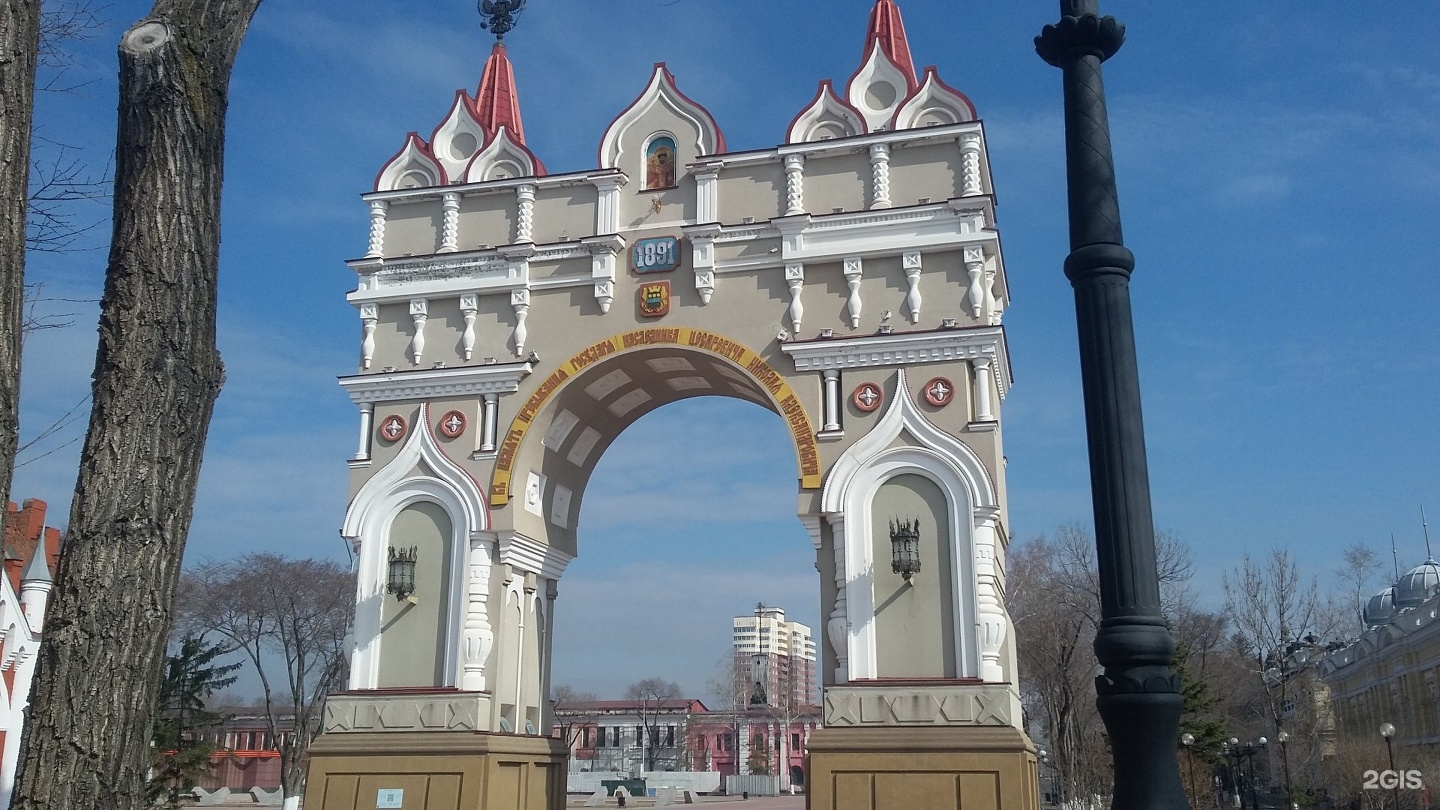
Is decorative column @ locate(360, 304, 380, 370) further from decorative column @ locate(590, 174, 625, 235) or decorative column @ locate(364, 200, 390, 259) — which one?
decorative column @ locate(590, 174, 625, 235)

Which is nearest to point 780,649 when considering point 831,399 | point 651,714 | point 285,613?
point 651,714

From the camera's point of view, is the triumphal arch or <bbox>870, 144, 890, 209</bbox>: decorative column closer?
the triumphal arch

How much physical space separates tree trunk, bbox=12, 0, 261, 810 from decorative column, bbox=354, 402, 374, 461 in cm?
1228

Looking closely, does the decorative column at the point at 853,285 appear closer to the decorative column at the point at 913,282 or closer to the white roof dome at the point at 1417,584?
the decorative column at the point at 913,282

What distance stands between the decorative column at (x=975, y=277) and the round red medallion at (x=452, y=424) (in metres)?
7.11

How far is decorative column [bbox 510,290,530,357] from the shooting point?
1738 centimetres

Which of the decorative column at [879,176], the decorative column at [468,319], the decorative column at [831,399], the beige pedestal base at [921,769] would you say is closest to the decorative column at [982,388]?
the decorative column at [831,399]

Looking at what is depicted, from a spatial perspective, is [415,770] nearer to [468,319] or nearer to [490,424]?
[490,424]

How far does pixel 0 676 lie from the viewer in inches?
1067

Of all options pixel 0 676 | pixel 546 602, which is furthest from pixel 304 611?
pixel 546 602

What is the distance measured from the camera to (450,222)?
59.5 ft

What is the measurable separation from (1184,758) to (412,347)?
26246mm

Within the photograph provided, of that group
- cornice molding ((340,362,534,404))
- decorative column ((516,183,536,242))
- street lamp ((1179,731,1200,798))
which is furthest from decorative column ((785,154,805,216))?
street lamp ((1179,731,1200,798))

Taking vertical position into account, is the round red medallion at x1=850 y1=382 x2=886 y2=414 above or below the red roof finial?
below
